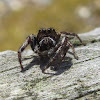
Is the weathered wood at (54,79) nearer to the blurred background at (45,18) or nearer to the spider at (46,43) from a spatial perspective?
the spider at (46,43)

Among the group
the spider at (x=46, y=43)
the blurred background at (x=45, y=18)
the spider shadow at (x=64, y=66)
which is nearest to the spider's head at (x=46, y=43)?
the spider at (x=46, y=43)

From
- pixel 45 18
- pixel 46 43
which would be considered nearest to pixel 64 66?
pixel 46 43

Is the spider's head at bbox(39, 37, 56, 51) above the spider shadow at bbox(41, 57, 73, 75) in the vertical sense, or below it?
above

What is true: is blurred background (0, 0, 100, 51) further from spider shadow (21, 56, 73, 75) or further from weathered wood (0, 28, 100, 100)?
weathered wood (0, 28, 100, 100)

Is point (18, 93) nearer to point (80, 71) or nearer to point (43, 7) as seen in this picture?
point (80, 71)

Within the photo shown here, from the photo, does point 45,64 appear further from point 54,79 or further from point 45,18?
point 45,18

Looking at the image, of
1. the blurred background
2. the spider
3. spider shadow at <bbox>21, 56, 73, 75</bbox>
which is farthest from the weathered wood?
the blurred background

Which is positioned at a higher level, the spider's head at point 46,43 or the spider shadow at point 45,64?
the spider's head at point 46,43
